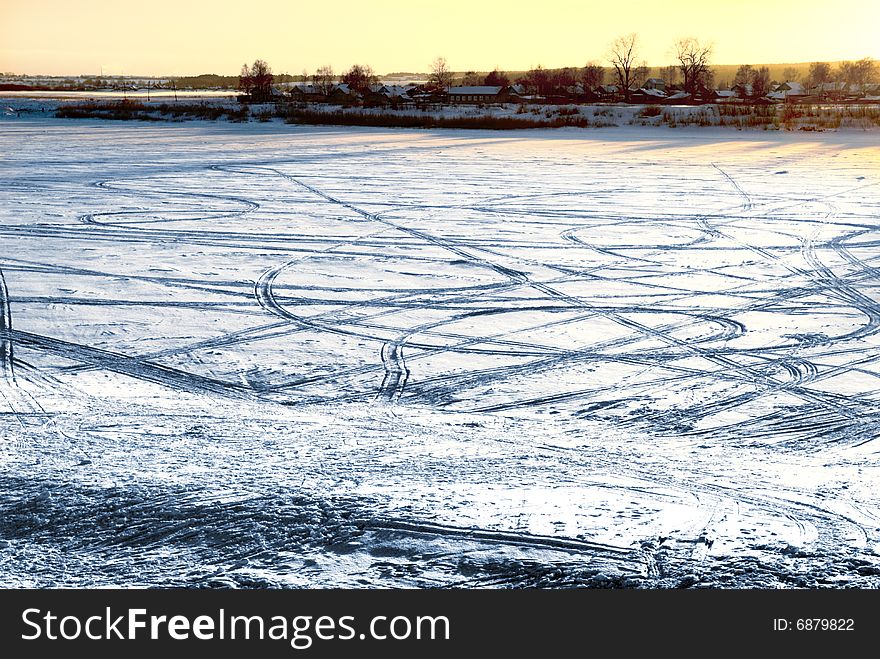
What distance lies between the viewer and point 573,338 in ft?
23.9

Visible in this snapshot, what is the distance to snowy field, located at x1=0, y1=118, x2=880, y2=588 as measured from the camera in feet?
13.0

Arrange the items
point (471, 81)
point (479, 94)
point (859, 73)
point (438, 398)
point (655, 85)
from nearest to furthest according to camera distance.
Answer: point (438, 398) → point (479, 94) → point (655, 85) → point (859, 73) → point (471, 81)

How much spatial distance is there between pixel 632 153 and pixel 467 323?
18584mm

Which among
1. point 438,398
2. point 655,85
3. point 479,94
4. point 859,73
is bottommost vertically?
point 438,398

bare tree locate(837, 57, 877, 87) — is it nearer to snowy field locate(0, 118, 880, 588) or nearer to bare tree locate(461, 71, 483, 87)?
bare tree locate(461, 71, 483, 87)

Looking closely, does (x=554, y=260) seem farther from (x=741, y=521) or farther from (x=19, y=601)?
(x=19, y=601)

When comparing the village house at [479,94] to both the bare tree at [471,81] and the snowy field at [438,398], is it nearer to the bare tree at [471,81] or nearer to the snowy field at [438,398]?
the bare tree at [471,81]

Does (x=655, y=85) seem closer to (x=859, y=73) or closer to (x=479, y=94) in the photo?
(x=479, y=94)

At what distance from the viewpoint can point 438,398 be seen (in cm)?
589

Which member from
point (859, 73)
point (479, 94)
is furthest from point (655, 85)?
point (859, 73)

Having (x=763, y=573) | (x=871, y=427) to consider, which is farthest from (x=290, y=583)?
(x=871, y=427)

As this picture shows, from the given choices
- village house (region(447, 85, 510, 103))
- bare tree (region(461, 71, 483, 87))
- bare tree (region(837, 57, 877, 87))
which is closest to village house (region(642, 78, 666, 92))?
village house (region(447, 85, 510, 103))

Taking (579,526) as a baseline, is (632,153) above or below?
above

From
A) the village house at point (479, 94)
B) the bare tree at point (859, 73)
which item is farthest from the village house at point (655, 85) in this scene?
the bare tree at point (859, 73)
